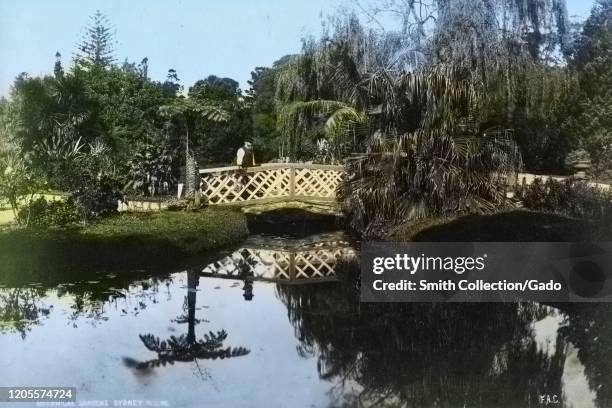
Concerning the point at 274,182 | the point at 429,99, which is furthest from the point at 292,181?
the point at 429,99

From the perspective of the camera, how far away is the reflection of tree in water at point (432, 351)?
354cm

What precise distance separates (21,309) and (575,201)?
3.10 metres

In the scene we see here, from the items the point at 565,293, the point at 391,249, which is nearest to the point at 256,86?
the point at 391,249

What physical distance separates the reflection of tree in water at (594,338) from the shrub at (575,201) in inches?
19.5

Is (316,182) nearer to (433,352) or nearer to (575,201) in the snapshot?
(433,352)

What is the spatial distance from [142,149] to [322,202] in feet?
3.57

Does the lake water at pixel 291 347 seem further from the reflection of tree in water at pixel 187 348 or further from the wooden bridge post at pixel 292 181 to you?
the wooden bridge post at pixel 292 181

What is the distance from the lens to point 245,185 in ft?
12.9

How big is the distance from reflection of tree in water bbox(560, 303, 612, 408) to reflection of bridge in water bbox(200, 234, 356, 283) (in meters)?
1.27

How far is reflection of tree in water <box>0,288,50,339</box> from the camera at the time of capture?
3.64 m

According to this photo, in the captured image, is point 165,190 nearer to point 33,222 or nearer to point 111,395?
point 33,222

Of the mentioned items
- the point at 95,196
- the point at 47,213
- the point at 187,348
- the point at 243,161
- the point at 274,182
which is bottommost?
the point at 187,348

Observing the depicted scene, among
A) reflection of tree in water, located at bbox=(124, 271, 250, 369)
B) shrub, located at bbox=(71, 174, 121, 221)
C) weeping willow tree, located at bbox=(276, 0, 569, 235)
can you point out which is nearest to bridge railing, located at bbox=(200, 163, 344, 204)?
weeping willow tree, located at bbox=(276, 0, 569, 235)

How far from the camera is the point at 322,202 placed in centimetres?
391
